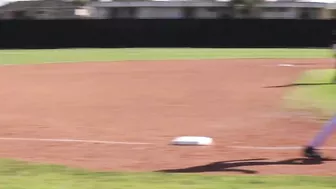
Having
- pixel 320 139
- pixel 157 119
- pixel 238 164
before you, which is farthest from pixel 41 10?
pixel 320 139

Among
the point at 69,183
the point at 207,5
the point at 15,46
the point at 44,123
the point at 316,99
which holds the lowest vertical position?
the point at 69,183

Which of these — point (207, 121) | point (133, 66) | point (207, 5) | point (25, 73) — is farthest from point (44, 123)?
point (207, 5)

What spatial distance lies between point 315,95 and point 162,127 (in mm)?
4876

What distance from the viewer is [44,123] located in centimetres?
1252

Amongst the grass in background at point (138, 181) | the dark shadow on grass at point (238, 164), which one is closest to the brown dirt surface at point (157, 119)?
the dark shadow on grass at point (238, 164)

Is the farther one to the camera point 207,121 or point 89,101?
point 89,101

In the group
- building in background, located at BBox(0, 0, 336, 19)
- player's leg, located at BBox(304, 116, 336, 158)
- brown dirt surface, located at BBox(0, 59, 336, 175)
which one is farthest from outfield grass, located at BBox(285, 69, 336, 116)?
building in background, located at BBox(0, 0, 336, 19)

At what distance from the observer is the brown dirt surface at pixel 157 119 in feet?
28.6

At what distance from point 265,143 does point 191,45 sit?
33722 millimetres

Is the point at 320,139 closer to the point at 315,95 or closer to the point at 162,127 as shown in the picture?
the point at 162,127

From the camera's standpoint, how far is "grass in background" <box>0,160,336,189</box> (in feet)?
22.4

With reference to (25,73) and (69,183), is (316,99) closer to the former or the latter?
(69,183)

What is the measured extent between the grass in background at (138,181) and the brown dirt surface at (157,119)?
1.80ft

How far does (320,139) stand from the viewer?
27.3 ft
